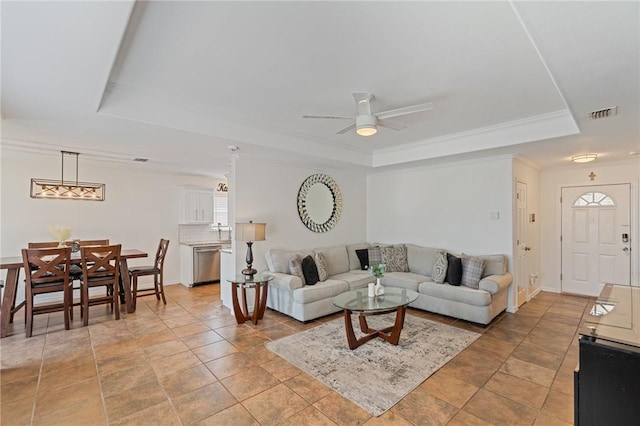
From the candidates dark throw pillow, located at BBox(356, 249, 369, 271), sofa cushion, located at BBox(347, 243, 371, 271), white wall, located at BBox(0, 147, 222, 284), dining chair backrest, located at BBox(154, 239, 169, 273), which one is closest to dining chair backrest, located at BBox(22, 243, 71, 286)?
dining chair backrest, located at BBox(154, 239, 169, 273)

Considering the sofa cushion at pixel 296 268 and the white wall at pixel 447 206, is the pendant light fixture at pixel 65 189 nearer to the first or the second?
the sofa cushion at pixel 296 268

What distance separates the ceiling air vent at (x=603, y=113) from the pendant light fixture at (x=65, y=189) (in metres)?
6.40

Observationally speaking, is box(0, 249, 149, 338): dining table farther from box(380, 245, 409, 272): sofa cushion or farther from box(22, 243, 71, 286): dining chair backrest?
box(380, 245, 409, 272): sofa cushion

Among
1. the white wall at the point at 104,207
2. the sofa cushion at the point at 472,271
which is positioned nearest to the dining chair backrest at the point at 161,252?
the white wall at the point at 104,207

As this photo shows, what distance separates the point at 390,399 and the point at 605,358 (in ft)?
4.83

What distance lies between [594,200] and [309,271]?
523 cm

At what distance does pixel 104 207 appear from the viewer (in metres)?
5.81

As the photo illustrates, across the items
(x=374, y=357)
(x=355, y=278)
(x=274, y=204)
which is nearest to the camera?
(x=374, y=357)

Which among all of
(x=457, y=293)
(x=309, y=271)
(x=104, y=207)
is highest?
(x=104, y=207)

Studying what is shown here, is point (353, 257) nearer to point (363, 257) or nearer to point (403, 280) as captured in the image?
point (363, 257)

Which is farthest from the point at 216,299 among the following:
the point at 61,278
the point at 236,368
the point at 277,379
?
the point at 277,379

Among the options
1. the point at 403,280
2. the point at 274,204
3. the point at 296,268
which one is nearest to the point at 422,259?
the point at 403,280

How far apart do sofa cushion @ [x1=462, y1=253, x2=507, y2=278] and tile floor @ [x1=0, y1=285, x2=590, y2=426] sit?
2.27 feet

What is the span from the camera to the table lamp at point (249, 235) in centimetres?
427
